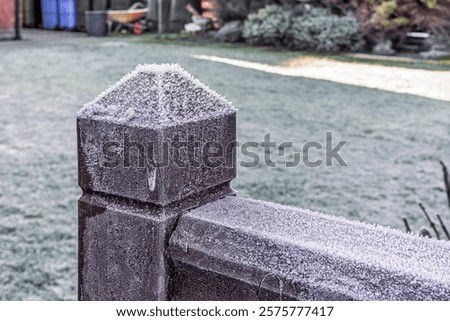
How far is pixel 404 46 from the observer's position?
18.6 meters

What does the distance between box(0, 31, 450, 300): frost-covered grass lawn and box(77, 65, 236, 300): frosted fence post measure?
2.32 meters

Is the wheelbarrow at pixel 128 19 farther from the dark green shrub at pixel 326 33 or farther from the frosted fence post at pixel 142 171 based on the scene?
the frosted fence post at pixel 142 171

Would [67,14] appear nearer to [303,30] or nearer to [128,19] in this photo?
[128,19]

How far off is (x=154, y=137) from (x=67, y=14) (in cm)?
2624

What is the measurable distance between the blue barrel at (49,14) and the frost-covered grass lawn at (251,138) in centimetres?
1182

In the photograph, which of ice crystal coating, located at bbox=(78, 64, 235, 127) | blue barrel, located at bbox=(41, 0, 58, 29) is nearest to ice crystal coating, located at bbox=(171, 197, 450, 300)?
ice crystal coating, located at bbox=(78, 64, 235, 127)

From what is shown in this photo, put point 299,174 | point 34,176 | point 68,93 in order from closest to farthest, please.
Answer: point 34,176
point 299,174
point 68,93

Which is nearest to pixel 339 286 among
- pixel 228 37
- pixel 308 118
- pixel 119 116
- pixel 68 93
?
pixel 119 116

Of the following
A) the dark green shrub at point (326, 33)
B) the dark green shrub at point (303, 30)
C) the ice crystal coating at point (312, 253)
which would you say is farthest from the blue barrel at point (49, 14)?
the ice crystal coating at point (312, 253)

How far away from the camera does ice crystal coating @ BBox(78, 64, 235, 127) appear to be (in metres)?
2.04

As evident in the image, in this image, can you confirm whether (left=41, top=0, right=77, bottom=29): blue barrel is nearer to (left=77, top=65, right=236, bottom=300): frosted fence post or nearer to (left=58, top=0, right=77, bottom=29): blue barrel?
(left=58, top=0, right=77, bottom=29): blue barrel

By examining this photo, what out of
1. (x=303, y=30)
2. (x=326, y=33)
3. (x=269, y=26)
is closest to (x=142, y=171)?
(x=326, y=33)

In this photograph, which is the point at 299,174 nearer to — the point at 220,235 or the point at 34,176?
the point at 34,176

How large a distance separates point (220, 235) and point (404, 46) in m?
17.7
